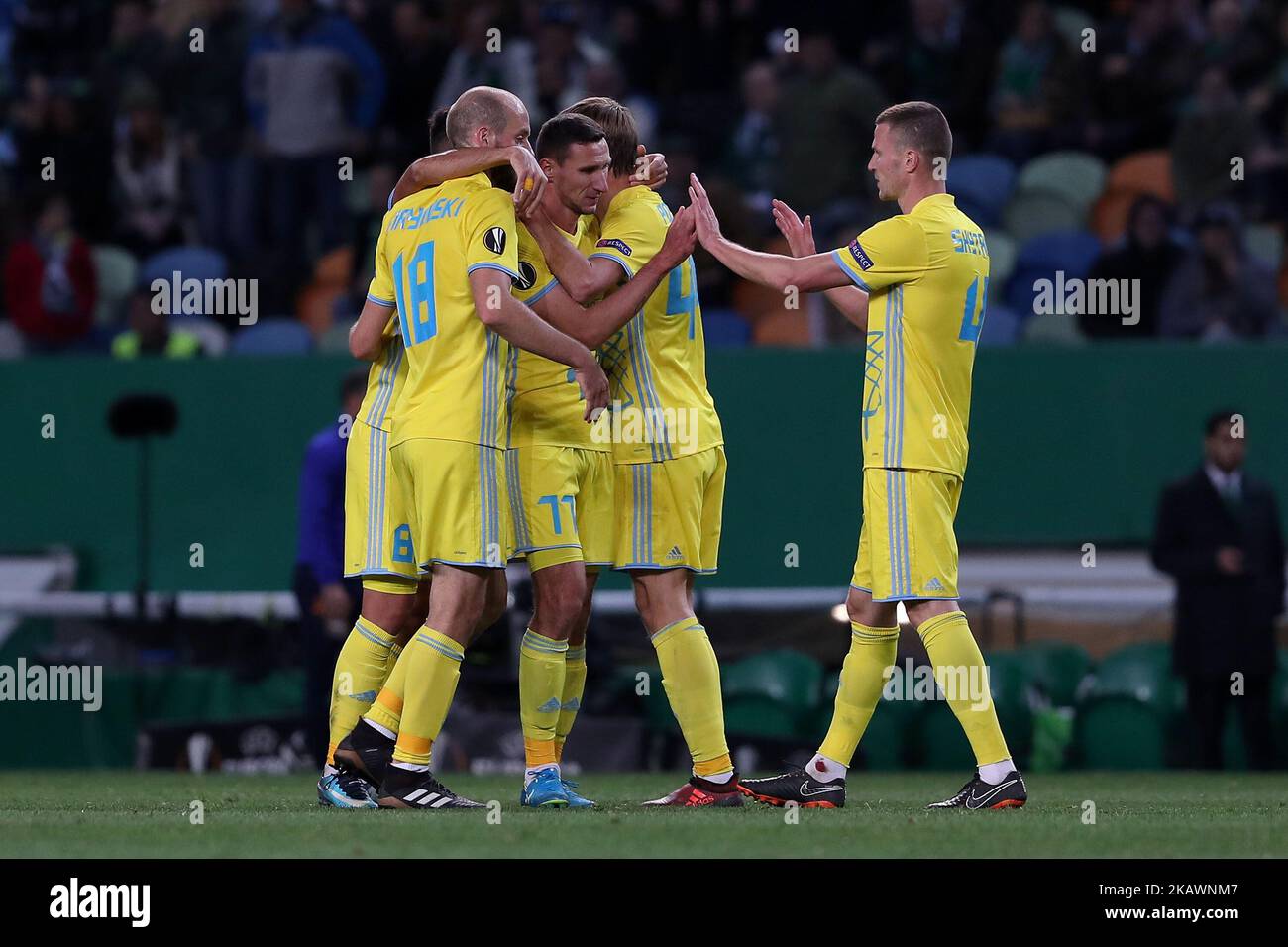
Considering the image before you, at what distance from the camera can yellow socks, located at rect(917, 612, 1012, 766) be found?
21.1 ft

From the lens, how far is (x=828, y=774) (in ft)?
22.5

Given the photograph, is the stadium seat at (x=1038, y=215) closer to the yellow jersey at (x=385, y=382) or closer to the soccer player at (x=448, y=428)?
the yellow jersey at (x=385, y=382)

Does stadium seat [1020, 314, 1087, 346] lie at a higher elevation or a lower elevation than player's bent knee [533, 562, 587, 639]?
higher

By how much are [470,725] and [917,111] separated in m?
5.57

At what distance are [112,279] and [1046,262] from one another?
6.60 meters

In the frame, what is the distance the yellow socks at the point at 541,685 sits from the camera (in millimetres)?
6672

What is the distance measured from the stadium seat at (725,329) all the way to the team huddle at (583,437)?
6.06 m

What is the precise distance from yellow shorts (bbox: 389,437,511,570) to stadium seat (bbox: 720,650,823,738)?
5327 mm

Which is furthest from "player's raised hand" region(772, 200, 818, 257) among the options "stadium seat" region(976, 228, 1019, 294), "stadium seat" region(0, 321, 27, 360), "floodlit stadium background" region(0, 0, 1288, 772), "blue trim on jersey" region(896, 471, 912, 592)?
"stadium seat" region(0, 321, 27, 360)

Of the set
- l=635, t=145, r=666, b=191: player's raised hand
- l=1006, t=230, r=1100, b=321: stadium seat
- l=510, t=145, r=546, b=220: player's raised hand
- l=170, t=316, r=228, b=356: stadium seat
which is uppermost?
l=1006, t=230, r=1100, b=321: stadium seat

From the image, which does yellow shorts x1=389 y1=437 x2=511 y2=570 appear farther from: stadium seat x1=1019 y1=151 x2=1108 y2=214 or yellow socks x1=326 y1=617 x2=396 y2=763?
stadium seat x1=1019 y1=151 x2=1108 y2=214

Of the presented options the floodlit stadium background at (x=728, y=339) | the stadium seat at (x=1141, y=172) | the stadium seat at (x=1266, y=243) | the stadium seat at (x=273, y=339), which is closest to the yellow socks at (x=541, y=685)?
the floodlit stadium background at (x=728, y=339)

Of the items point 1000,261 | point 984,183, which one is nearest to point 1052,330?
point 1000,261

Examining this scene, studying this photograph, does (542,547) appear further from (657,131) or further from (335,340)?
(657,131)
